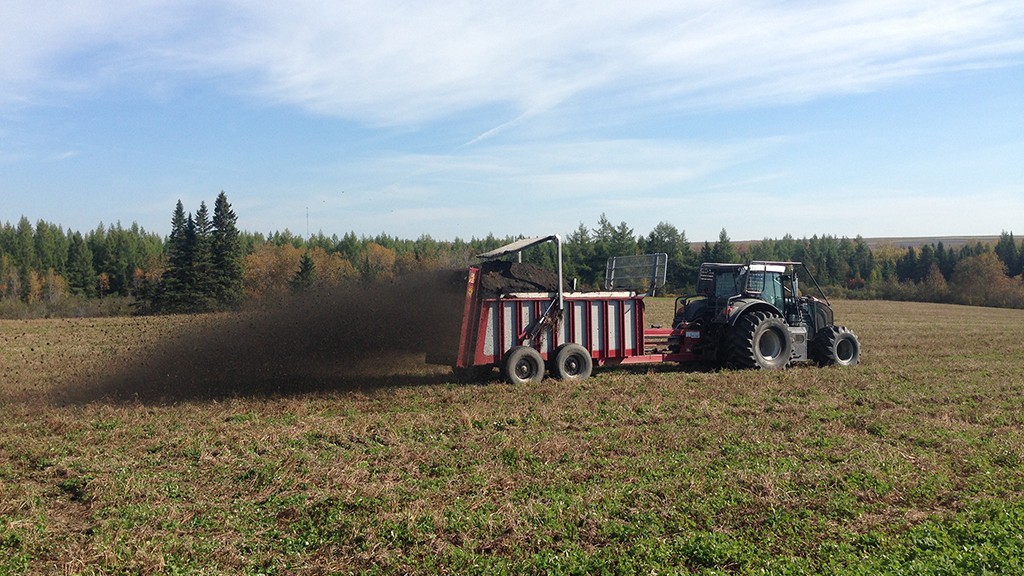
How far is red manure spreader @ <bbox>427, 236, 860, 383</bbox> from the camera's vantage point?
13.2 metres

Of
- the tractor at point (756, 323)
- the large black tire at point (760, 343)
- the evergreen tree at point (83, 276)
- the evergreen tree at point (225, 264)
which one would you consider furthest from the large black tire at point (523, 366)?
the evergreen tree at point (83, 276)

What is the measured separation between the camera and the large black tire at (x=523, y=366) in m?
13.1

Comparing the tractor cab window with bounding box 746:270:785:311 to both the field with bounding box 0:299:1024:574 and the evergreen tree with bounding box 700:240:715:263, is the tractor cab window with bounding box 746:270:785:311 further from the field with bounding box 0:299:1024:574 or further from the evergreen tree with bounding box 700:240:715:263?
the evergreen tree with bounding box 700:240:715:263

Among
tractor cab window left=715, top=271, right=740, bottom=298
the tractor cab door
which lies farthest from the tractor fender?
tractor cab window left=715, top=271, right=740, bottom=298

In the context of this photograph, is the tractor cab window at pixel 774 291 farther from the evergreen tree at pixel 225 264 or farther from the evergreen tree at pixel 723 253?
the evergreen tree at pixel 723 253

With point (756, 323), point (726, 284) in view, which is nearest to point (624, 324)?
point (756, 323)

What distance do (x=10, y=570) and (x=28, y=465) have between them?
3.36 metres

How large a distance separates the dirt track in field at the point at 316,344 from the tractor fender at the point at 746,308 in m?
6.09

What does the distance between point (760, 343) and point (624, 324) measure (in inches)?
136

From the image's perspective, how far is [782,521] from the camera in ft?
19.7

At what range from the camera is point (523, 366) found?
13375mm

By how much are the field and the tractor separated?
2.20 metres

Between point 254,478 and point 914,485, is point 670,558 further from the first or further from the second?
point 254,478

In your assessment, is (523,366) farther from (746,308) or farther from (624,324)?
(746,308)
